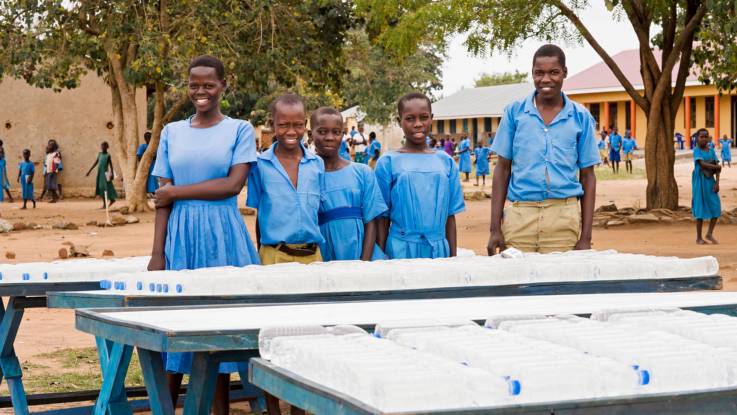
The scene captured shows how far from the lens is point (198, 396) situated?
3262 millimetres

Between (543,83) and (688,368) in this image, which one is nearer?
(688,368)

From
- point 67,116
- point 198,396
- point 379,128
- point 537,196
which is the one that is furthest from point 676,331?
point 379,128

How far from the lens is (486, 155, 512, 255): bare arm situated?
558 cm

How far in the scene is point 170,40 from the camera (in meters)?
18.0

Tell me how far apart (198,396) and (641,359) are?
4.53 feet

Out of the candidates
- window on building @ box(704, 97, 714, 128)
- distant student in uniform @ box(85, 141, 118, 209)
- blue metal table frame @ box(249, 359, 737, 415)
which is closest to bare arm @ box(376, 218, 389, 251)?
blue metal table frame @ box(249, 359, 737, 415)

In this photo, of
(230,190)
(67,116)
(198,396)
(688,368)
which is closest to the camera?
(688,368)

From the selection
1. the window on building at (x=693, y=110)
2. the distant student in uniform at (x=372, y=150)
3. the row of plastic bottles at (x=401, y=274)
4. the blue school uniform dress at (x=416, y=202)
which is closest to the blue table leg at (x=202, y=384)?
the row of plastic bottles at (x=401, y=274)

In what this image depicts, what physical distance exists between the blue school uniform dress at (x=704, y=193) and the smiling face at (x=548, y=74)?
8.30 meters

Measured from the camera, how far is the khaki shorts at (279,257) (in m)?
5.14

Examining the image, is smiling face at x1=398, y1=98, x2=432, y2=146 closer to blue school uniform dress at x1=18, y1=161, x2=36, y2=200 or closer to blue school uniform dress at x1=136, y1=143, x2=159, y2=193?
blue school uniform dress at x1=136, y1=143, x2=159, y2=193

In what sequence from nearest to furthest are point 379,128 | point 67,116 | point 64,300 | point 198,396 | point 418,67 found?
point 198,396 < point 64,300 < point 67,116 < point 418,67 < point 379,128

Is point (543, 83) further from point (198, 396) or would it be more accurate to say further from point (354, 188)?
point (198, 396)

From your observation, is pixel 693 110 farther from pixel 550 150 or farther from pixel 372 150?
pixel 550 150
